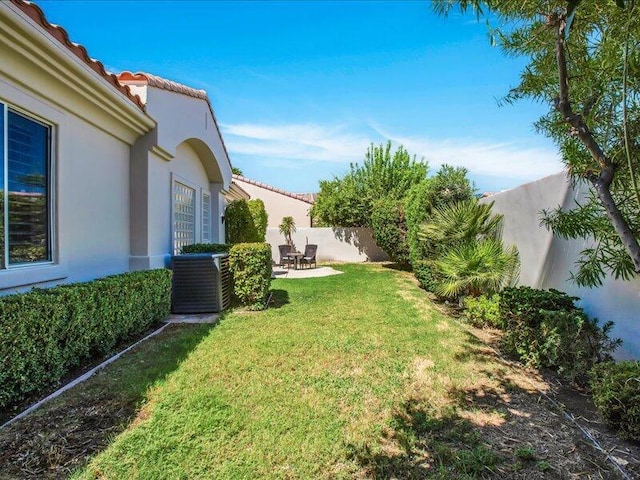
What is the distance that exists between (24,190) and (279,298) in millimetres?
6949

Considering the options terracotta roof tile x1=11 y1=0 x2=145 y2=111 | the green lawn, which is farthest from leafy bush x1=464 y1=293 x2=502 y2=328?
terracotta roof tile x1=11 y1=0 x2=145 y2=111

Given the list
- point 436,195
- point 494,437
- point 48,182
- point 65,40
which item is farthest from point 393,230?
point 65,40

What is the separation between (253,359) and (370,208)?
62.0ft

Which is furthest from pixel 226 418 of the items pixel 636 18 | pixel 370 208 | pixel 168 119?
pixel 370 208

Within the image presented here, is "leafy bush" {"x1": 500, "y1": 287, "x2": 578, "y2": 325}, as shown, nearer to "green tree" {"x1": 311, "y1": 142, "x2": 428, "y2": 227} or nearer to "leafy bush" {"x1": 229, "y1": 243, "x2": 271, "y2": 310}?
"leafy bush" {"x1": 229, "y1": 243, "x2": 271, "y2": 310}

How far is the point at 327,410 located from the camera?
13.0ft

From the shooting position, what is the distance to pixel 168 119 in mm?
8070

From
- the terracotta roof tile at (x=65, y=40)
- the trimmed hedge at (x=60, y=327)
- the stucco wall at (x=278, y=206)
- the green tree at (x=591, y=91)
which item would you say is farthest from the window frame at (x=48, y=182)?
the stucco wall at (x=278, y=206)

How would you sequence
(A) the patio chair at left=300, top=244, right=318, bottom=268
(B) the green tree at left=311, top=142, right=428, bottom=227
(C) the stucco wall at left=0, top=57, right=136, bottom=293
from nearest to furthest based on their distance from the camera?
(C) the stucco wall at left=0, top=57, right=136, bottom=293 → (A) the patio chair at left=300, top=244, right=318, bottom=268 → (B) the green tree at left=311, top=142, right=428, bottom=227

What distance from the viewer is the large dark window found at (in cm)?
423

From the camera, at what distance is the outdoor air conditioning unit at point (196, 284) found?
27.1ft

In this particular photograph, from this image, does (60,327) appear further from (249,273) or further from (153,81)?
(153,81)

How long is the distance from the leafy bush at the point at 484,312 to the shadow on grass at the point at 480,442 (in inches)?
116

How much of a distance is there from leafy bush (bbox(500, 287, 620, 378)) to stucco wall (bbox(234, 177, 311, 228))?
73.7 ft
